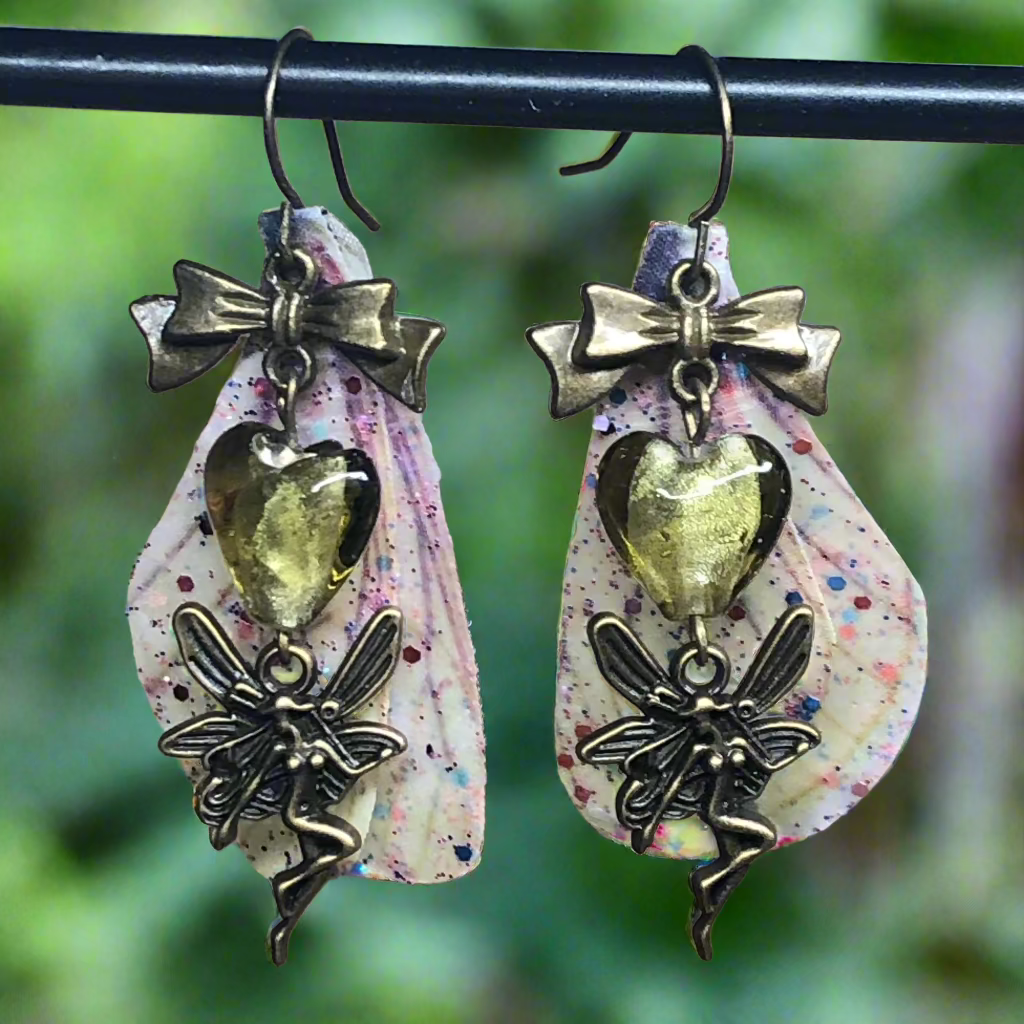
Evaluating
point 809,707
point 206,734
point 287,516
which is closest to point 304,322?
point 287,516

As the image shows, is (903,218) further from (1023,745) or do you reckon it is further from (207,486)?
(207,486)

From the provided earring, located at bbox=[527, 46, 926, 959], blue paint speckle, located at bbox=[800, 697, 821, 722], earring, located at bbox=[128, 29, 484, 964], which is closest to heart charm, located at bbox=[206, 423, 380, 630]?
earring, located at bbox=[128, 29, 484, 964]

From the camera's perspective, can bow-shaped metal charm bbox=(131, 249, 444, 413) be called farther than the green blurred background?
No

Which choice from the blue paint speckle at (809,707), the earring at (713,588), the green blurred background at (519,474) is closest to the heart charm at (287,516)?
the earring at (713,588)

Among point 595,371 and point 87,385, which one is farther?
point 87,385

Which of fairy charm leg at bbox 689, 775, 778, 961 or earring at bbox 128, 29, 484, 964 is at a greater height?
earring at bbox 128, 29, 484, 964

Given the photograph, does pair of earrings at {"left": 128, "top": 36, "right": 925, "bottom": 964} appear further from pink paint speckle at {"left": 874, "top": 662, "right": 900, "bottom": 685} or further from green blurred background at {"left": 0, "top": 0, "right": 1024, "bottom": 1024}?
green blurred background at {"left": 0, "top": 0, "right": 1024, "bottom": 1024}

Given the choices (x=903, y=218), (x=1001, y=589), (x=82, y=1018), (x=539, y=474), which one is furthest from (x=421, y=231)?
(x=82, y=1018)

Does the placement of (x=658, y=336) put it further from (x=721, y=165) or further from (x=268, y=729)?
(x=268, y=729)
